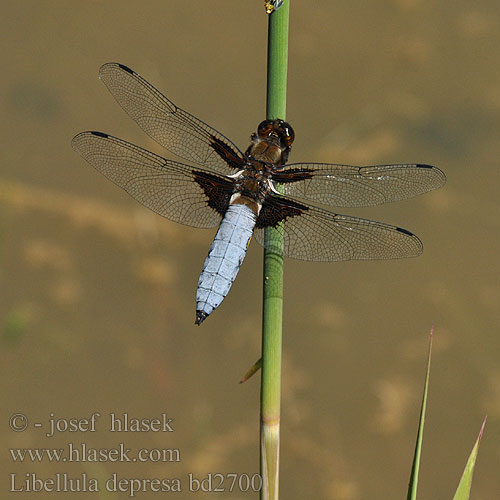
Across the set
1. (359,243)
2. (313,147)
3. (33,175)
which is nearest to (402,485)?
(359,243)

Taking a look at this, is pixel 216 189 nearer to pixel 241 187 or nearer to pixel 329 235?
pixel 241 187

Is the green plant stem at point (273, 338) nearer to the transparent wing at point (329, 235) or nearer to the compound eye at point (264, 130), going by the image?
the compound eye at point (264, 130)

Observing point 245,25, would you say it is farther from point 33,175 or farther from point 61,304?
point 61,304

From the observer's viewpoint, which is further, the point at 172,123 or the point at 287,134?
the point at 172,123

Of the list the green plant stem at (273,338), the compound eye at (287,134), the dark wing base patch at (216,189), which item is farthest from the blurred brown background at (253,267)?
the green plant stem at (273,338)

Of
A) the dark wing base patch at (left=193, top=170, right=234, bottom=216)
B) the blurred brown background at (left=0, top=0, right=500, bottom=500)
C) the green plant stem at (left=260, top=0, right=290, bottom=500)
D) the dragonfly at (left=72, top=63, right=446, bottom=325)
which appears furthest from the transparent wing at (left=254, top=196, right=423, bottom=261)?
the blurred brown background at (left=0, top=0, right=500, bottom=500)

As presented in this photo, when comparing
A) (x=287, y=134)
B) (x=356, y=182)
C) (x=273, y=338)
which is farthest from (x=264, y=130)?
(x=273, y=338)
